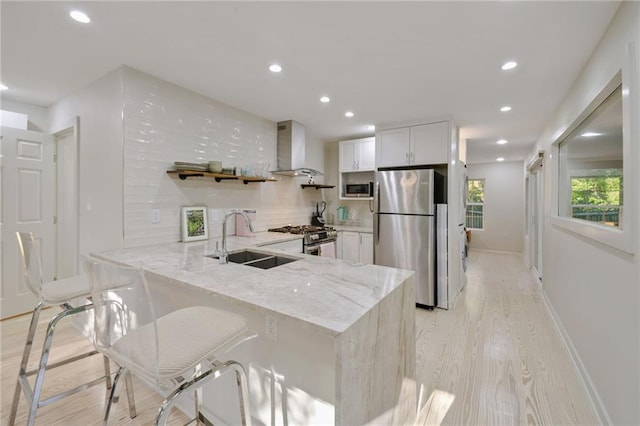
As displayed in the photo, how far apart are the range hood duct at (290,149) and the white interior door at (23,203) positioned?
2.65 meters

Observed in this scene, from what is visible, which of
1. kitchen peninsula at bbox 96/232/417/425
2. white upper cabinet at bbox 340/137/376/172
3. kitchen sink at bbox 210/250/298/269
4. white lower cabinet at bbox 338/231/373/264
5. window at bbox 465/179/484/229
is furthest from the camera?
window at bbox 465/179/484/229

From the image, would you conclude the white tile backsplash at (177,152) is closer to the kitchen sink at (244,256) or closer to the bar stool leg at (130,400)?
the kitchen sink at (244,256)

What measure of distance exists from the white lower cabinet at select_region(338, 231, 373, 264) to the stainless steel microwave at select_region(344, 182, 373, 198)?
69cm

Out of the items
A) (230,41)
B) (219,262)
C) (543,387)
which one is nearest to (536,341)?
(543,387)

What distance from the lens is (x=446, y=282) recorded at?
346 cm

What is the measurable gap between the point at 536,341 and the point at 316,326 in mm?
2745

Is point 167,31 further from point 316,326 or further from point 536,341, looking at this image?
point 536,341

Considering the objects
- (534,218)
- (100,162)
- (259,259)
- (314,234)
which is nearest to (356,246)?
(314,234)

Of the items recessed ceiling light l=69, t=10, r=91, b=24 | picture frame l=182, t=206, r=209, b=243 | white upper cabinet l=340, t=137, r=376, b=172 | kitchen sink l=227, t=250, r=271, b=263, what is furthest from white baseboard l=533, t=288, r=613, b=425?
recessed ceiling light l=69, t=10, r=91, b=24

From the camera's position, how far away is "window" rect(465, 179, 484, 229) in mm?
7509

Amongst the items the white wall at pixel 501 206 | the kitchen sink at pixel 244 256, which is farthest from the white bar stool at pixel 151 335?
the white wall at pixel 501 206

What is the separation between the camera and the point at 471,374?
214 cm

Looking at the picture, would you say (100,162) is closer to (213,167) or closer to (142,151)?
(142,151)

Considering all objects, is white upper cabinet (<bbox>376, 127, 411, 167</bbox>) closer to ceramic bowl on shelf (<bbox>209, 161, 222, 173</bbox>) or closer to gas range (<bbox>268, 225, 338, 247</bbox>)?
gas range (<bbox>268, 225, 338, 247</bbox>)
